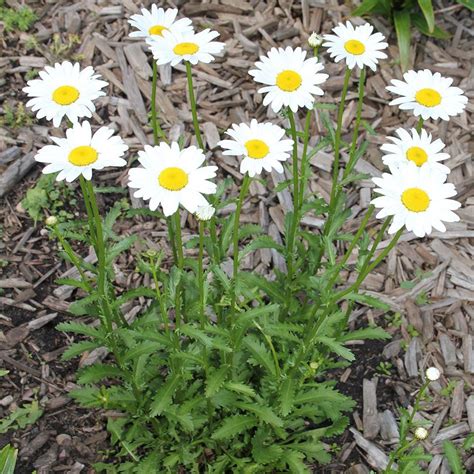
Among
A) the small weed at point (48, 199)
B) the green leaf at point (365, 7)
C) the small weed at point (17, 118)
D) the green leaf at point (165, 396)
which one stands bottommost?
the green leaf at point (165, 396)

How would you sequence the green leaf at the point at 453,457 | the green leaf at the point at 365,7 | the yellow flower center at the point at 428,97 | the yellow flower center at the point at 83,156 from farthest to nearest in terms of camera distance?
the green leaf at the point at 365,7
the green leaf at the point at 453,457
the yellow flower center at the point at 428,97
the yellow flower center at the point at 83,156

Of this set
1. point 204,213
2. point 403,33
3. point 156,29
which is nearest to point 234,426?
point 204,213

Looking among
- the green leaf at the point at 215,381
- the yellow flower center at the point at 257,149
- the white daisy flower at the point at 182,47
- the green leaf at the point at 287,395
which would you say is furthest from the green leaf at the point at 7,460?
the white daisy flower at the point at 182,47

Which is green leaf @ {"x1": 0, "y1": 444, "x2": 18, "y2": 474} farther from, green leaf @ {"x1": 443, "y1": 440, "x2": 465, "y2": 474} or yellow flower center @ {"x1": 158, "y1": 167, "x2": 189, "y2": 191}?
green leaf @ {"x1": 443, "y1": 440, "x2": 465, "y2": 474}

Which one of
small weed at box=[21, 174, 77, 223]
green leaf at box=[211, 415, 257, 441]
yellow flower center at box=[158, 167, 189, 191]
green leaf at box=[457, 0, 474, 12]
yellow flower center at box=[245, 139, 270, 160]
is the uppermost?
green leaf at box=[457, 0, 474, 12]

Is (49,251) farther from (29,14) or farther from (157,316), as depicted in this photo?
(29,14)

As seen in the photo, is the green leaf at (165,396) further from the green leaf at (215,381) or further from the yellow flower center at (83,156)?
the yellow flower center at (83,156)

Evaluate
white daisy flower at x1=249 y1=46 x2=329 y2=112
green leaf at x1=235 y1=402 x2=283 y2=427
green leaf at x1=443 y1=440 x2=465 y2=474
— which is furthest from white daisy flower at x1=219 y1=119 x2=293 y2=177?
green leaf at x1=443 y1=440 x2=465 y2=474
